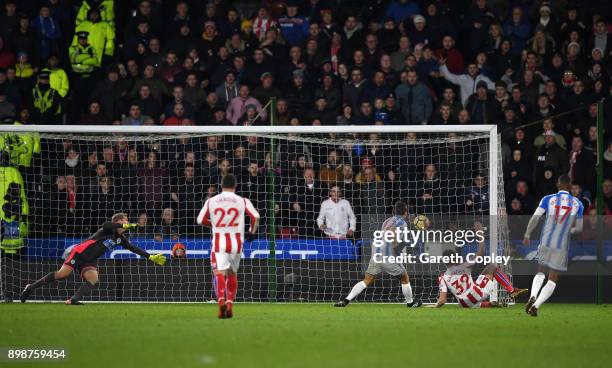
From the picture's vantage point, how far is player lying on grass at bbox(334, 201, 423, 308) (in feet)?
56.1

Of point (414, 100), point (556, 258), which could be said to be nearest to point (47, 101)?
point (414, 100)

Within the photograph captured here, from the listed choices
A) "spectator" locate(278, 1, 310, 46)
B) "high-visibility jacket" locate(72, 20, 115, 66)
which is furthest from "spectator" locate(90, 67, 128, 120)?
"spectator" locate(278, 1, 310, 46)

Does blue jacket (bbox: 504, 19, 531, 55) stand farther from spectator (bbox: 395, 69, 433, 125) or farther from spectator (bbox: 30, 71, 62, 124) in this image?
Answer: spectator (bbox: 30, 71, 62, 124)

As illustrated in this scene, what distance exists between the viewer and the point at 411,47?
71.1ft

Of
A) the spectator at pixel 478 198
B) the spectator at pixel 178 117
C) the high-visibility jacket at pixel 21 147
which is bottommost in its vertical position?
the spectator at pixel 478 198

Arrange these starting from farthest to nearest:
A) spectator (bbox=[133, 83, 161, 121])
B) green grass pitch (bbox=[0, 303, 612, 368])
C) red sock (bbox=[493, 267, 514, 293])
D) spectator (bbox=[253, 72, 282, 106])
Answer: spectator (bbox=[253, 72, 282, 106])
spectator (bbox=[133, 83, 161, 121])
red sock (bbox=[493, 267, 514, 293])
green grass pitch (bbox=[0, 303, 612, 368])

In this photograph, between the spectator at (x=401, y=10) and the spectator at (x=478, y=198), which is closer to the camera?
the spectator at (x=478, y=198)

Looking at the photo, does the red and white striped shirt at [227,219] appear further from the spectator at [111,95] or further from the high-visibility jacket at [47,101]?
the high-visibility jacket at [47,101]

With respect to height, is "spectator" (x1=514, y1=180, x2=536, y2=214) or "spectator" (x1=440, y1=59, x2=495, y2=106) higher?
"spectator" (x1=440, y1=59, x2=495, y2=106)

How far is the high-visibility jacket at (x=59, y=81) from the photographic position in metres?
21.0

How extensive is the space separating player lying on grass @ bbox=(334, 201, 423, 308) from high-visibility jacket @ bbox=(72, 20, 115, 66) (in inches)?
290

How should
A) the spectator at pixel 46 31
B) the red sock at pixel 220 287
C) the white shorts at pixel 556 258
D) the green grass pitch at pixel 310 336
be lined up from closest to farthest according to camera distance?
the green grass pitch at pixel 310 336, the red sock at pixel 220 287, the white shorts at pixel 556 258, the spectator at pixel 46 31

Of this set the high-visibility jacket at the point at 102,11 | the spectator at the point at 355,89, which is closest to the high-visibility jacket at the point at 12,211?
the high-visibility jacket at the point at 102,11

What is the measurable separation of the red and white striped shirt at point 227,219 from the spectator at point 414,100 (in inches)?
277
